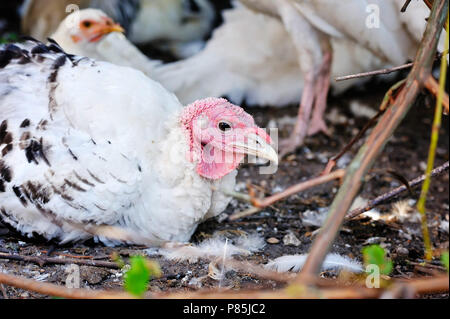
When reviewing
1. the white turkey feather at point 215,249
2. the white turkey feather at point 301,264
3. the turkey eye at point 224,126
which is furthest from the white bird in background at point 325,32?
the white turkey feather at point 301,264

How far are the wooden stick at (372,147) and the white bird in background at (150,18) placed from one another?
3.19 metres

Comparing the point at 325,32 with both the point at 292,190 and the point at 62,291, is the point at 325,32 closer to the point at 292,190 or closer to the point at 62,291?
the point at 292,190

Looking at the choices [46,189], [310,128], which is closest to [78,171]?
[46,189]

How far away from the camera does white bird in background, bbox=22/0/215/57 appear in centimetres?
479

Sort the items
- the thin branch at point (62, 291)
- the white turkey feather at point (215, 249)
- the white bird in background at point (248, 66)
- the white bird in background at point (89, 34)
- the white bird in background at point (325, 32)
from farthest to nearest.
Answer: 1. the white bird in background at point (248, 66)
2. the white bird in background at point (89, 34)
3. the white bird in background at point (325, 32)
4. the white turkey feather at point (215, 249)
5. the thin branch at point (62, 291)

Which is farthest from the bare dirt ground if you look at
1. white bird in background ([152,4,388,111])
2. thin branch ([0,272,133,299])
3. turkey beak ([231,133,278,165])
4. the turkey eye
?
the turkey eye

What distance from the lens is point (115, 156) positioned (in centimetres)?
237

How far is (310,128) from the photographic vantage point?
4.19m

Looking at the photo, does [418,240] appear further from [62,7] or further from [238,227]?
[62,7]

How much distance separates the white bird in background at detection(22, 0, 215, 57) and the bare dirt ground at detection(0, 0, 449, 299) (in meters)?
0.90

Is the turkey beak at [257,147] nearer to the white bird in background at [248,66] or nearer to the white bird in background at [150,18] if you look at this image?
the white bird in background at [248,66]

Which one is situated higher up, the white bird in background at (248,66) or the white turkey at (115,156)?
the white bird in background at (248,66)

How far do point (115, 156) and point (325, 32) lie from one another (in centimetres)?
183

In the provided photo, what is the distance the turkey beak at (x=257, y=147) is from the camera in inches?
91.4
